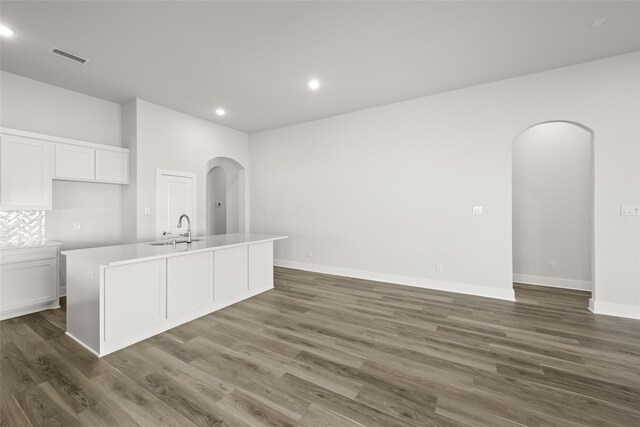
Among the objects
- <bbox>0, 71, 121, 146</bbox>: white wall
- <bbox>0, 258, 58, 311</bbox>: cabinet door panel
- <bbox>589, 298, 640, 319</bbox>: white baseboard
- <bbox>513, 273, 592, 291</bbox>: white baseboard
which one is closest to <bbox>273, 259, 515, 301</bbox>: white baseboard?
<bbox>589, 298, 640, 319</bbox>: white baseboard

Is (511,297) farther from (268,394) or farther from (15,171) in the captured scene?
(15,171)

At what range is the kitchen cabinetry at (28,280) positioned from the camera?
3.09 m

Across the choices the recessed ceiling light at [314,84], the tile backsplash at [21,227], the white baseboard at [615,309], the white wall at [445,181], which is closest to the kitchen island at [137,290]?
the tile backsplash at [21,227]

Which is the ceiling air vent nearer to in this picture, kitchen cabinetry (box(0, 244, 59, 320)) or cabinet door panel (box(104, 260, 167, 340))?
kitchen cabinetry (box(0, 244, 59, 320))

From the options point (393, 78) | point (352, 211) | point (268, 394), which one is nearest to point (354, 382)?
point (268, 394)

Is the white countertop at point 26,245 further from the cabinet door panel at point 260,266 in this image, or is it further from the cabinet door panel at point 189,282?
the cabinet door panel at point 260,266

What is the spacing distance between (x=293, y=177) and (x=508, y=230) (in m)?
4.04

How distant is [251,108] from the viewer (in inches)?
190

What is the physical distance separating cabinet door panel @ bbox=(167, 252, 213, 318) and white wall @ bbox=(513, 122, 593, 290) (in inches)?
198

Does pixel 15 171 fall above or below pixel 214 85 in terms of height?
below

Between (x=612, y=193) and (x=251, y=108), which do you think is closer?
(x=612, y=193)

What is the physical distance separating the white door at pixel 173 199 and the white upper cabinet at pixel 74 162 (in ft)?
2.91

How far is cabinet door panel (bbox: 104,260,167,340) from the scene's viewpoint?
93.7 inches

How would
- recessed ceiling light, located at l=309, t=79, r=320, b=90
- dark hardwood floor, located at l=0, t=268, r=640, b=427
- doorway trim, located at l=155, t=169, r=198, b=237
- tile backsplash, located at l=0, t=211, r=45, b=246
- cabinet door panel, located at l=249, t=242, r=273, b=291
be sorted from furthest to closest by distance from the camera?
doorway trim, located at l=155, t=169, r=198, b=237 → cabinet door panel, located at l=249, t=242, r=273, b=291 → recessed ceiling light, located at l=309, t=79, r=320, b=90 → tile backsplash, located at l=0, t=211, r=45, b=246 → dark hardwood floor, located at l=0, t=268, r=640, b=427
